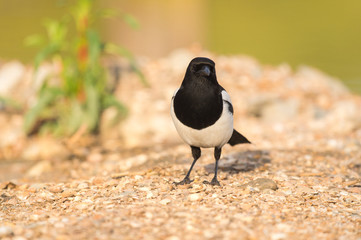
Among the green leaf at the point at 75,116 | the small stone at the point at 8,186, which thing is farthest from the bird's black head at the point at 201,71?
the green leaf at the point at 75,116

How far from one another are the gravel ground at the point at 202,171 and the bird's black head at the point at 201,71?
2.78 ft

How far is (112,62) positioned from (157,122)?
6.74ft

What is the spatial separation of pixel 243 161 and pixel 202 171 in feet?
1.88

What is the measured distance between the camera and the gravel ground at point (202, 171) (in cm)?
291

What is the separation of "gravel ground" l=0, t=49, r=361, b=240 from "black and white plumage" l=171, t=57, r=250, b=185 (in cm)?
43

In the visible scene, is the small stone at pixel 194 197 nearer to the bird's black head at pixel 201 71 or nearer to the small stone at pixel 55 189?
the bird's black head at pixel 201 71

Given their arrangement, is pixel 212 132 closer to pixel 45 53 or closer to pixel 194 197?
pixel 194 197

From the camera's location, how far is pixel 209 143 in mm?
3709

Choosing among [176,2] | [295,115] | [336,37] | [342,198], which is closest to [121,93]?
[295,115]

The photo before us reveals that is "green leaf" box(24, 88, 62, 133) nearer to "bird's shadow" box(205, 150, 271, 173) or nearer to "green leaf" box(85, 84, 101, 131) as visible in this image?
"green leaf" box(85, 84, 101, 131)

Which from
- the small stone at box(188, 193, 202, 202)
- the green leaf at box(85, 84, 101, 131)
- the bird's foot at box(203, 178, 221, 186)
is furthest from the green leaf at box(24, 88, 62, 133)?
the small stone at box(188, 193, 202, 202)

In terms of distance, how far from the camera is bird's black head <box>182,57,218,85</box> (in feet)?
11.4

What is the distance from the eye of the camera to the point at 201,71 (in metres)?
3.46

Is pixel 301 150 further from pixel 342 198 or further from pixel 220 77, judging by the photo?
pixel 220 77
